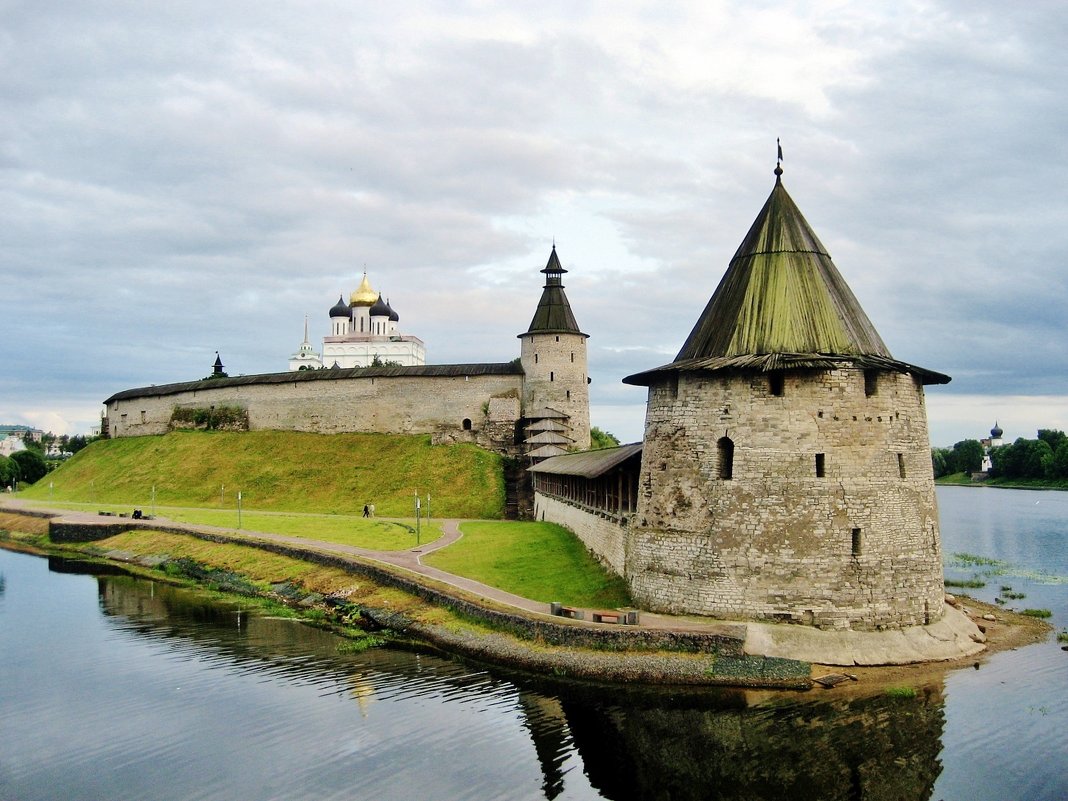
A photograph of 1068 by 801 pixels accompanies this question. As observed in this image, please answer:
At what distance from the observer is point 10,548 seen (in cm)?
4309

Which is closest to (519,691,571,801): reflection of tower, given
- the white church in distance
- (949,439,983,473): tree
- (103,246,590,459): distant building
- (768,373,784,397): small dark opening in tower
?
(768,373,784,397): small dark opening in tower

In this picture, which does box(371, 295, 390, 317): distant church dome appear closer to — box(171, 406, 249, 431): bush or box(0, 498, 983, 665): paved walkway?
box(171, 406, 249, 431): bush

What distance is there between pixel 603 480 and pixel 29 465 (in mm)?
74537

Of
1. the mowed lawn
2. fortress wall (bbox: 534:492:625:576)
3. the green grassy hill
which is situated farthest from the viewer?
the green grassy hill

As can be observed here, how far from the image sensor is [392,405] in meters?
54.0

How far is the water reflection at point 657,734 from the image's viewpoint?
13375 millimetres

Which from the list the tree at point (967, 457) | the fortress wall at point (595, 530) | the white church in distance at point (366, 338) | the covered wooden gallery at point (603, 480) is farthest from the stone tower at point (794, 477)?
the tree at point (967, 457)

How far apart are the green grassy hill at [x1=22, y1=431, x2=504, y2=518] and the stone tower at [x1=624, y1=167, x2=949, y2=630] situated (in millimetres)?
23444

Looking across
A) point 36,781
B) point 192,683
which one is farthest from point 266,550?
point 36,781

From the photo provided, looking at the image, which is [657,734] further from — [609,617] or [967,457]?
[967,457]

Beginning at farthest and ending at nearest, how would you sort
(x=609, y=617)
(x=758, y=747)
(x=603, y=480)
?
(x=603, y=480) → (x=609, y=617) → (x=758, y=747)

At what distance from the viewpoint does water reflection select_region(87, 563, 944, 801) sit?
43.9 ft

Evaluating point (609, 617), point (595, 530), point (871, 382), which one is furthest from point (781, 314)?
point (595, 530)

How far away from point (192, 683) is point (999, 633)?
1874cm
